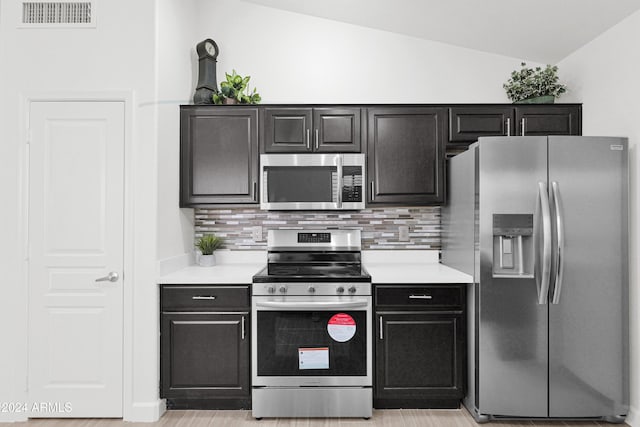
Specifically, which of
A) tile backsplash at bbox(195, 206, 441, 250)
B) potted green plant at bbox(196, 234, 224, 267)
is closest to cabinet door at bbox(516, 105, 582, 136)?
tile backsplash at bbox(195, 206, 441, 250)

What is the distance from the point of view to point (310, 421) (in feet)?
8.48

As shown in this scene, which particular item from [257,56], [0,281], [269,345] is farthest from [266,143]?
[0,281]

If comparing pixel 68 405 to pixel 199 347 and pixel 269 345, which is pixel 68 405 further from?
→ pixel 269 345

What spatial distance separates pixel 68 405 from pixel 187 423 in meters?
0.79

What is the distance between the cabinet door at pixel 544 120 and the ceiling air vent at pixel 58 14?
3115 mm

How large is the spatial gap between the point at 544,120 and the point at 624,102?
544 mm

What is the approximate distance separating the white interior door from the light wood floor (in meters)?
0.07

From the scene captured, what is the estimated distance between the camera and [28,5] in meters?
2.65

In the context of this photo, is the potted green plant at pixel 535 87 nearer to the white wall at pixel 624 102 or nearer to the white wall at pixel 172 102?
the white wall at pixel 624 102

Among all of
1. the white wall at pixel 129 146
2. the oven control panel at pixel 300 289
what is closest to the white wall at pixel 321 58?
the white wall at pixel 129 146

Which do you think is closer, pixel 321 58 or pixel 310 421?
pixel 310 421

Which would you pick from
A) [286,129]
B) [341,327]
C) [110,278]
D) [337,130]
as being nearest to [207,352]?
[110,278]

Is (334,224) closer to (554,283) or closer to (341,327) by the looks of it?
(341,327)

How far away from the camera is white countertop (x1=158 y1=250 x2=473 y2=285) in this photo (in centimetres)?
265
